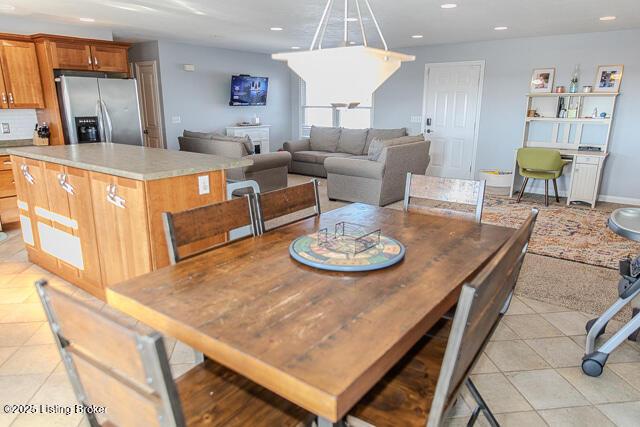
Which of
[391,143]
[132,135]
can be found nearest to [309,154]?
[391,143]

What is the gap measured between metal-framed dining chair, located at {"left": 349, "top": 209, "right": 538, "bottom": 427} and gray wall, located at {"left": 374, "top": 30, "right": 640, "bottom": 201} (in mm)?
5649

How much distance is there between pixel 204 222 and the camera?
177 centimetres

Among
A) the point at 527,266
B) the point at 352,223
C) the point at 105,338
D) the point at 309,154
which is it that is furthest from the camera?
the point at 309,154

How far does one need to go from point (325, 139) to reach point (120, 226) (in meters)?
5.87

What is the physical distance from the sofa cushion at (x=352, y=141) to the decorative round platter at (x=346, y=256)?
6.12m

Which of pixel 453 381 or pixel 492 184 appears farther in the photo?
pixel 492 184

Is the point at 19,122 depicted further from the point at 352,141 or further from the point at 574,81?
the point at 574,81

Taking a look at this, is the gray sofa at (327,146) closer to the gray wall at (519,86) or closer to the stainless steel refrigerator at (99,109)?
the gray wall at (519,86)

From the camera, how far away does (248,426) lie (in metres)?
1.20

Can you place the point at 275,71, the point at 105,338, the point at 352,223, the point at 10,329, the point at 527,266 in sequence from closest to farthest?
the point at 105,338 < the point at 352,223 < the point at 10,329 < the point at 527,266 < the point at 275,71

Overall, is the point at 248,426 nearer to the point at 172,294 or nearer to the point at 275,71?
the point at 172,294

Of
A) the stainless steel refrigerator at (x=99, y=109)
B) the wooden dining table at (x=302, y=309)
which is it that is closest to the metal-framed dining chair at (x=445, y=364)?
the wooden dining table at (x=302, y=309)

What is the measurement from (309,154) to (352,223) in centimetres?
564

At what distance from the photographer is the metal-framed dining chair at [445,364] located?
1.03 metres
